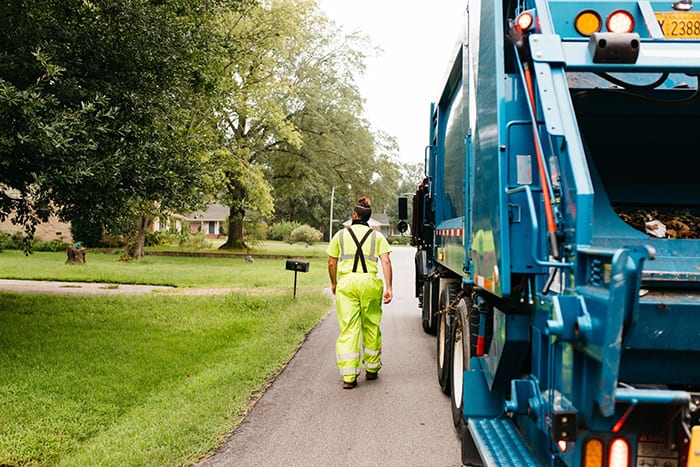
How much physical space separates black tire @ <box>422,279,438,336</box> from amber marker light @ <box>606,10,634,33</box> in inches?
200

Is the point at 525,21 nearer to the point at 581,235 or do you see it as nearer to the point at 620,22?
the point at 620,22

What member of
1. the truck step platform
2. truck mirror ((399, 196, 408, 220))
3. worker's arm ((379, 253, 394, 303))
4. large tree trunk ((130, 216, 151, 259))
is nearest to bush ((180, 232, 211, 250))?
large tree trunk ((130, 216, 151, 259))

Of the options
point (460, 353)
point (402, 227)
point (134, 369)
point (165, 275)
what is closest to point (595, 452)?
point (460, 353)

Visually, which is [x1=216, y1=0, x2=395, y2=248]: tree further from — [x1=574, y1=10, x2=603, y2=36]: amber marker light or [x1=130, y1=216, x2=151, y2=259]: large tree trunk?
[x1=574, y1=10, x2=603, y2=36]: amber marker light

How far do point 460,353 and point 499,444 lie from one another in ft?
5.44

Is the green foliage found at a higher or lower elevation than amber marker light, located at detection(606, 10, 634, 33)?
lower

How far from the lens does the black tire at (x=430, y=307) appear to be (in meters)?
8.77

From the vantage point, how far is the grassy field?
15.8 ft

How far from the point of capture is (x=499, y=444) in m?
3.64

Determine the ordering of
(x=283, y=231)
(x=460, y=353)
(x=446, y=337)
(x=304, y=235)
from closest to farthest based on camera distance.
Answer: (x=460, y=353)
(x=446, y=337)
(x=304, y=235)
(x=283, y=231)

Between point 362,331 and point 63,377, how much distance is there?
10.4ft

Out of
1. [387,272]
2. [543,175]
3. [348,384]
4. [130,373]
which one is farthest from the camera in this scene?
[387,272]

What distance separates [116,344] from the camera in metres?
8.34

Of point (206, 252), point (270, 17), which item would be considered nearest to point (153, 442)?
point (270, 17)
